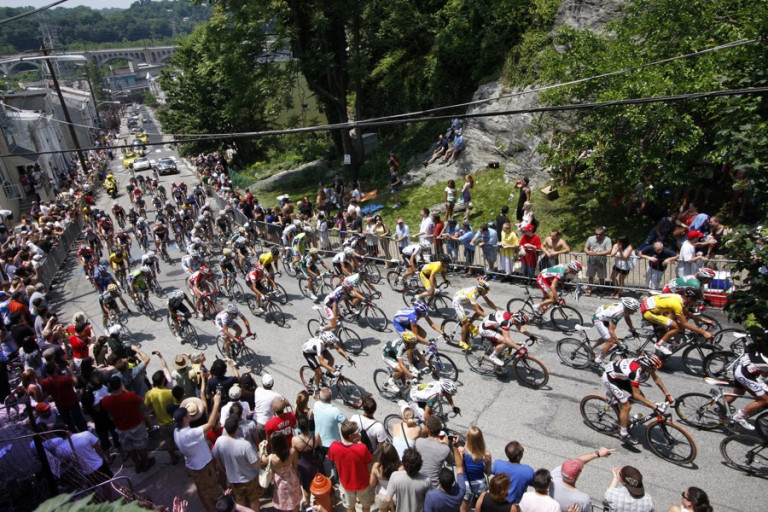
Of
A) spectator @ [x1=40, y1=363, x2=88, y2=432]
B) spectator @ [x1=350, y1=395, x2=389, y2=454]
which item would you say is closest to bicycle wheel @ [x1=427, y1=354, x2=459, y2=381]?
spectator @ [x1=350, y1=395, x2=389, y2=454]

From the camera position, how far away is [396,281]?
14641 millimetres

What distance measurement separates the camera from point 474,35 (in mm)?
25391

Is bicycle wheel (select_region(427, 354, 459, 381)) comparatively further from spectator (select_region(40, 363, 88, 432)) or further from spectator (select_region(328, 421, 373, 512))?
spectator (select_region(40, 363, 88, 432))

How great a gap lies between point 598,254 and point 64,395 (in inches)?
444

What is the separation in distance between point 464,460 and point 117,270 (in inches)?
586

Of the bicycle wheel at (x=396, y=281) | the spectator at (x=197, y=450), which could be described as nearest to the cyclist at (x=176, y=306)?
the bicycle wheel at (x=396, y=281)

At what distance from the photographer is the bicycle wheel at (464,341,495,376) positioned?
10.1m

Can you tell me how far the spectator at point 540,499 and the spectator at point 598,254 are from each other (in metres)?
7.91

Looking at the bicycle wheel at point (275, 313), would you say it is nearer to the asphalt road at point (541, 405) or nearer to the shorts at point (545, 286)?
the asphalt road at point (541, 405)

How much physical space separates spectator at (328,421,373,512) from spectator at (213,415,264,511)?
3.57ft

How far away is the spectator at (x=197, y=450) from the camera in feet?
22.7

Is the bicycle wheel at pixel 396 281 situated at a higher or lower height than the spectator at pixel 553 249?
lower

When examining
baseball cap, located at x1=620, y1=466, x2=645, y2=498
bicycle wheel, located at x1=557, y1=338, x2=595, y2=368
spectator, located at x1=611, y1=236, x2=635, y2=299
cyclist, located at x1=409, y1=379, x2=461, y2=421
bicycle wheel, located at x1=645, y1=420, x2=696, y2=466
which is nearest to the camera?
baseball cap, located at x1=620, y1=466, x2=645, y2=498

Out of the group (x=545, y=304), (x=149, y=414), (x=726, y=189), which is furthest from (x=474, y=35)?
(x=149, y=414)
